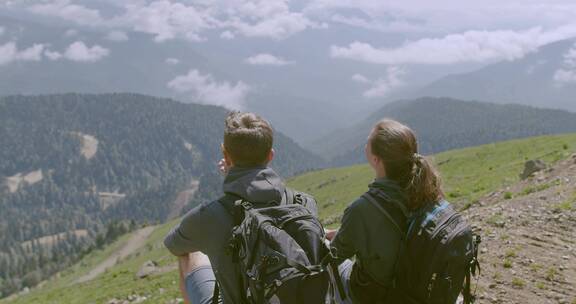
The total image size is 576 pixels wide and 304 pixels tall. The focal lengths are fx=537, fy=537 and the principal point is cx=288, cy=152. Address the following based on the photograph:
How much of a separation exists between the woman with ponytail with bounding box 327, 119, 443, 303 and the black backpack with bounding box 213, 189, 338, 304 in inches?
19.6

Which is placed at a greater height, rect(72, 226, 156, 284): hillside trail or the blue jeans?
the blue jeans

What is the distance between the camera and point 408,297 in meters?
6.68

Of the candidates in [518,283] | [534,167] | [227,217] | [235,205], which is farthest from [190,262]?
[534,167]

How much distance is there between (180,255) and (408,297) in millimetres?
3336

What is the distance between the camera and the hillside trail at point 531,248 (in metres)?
11.3

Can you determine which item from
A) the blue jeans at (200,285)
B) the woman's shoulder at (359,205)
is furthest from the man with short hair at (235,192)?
the blue jeans at (200,285)

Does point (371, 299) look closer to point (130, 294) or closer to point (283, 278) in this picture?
point (283, 278)

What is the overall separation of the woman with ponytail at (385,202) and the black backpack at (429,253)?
41mm

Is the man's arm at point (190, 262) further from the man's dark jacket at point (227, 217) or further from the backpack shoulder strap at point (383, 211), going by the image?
the backpack shoulder strap at point (383, 211)

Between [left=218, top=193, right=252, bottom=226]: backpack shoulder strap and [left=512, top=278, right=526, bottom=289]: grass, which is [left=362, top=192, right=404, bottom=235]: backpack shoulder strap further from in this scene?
[left=512, top=278, right=526, bottom=289]: grass

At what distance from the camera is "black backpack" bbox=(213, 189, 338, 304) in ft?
19.8

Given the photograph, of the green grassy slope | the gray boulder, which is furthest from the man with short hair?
the gray boulder

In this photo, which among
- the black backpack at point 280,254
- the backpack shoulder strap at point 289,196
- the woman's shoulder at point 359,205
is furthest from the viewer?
the backpack shoulder strap at point 289,196

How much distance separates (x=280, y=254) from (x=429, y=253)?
6.06 feet
